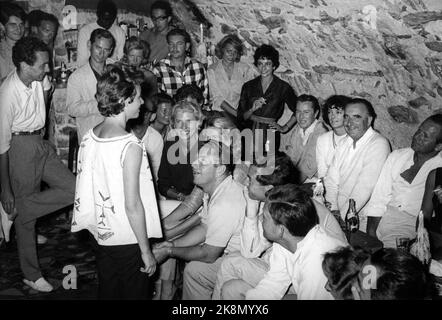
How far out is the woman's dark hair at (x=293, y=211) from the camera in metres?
2.28

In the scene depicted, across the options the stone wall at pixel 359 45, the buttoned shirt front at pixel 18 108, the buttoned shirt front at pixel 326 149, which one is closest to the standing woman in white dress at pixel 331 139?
the buttoned shirt front at pixel 326 149

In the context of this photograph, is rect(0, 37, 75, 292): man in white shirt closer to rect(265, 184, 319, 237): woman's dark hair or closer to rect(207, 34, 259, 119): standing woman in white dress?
rect(265, 184, 319, 237): woman's dark hair

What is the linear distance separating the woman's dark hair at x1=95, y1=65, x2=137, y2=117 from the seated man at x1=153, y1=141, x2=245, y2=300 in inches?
25.5

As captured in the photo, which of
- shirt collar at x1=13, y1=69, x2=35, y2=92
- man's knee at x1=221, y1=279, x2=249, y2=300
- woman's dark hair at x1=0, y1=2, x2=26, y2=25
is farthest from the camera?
woman's dark hair at x1=0, y1=2, x2=26, y2=25

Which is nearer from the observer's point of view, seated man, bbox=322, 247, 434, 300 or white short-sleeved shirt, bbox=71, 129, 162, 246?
seated man, bbox=322, 247, 434, 300

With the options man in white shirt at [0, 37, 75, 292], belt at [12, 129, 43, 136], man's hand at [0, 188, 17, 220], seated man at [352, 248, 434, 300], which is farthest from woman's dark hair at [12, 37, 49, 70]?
seated man at [352, 248, 434, 300]

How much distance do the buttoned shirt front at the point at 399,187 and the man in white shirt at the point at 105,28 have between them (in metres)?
2.85

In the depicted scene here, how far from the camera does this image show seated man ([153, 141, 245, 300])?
9.06 ft

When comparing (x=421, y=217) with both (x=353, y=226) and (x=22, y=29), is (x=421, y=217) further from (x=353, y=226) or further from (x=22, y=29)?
(x=22, y=29)
